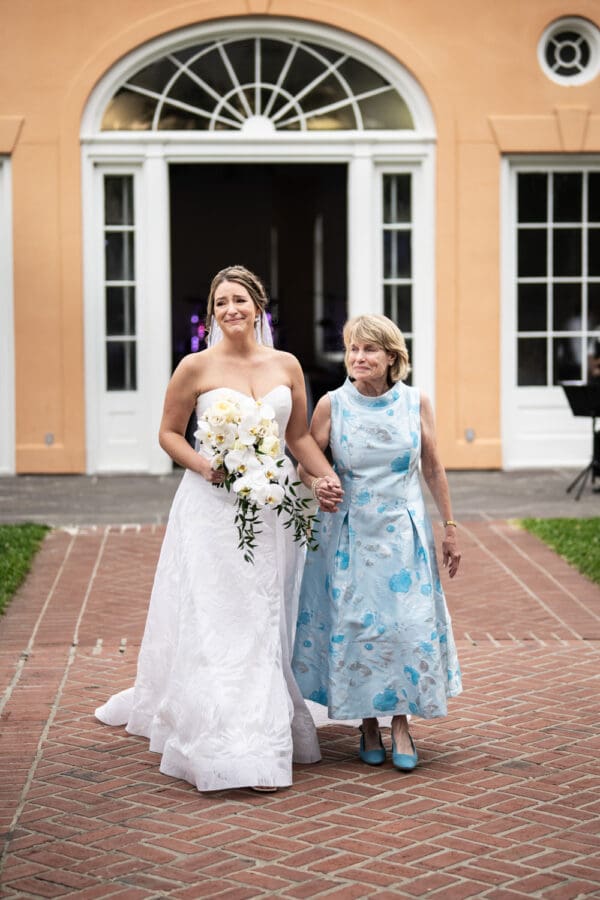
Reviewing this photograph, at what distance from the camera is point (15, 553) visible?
27.8 feet

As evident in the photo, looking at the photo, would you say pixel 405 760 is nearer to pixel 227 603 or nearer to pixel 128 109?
pixel 227 603

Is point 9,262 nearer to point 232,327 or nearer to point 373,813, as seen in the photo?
point 232,327

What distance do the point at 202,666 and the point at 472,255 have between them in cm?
797

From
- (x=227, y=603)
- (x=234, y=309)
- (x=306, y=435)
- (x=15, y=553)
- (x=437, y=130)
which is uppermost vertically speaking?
(x=437, y=130)

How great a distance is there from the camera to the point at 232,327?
4812mm

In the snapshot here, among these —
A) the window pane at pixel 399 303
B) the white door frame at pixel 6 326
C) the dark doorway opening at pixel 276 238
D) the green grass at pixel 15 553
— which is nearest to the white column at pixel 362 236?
the window pane at pixel 399 303

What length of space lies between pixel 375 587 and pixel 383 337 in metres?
0.85

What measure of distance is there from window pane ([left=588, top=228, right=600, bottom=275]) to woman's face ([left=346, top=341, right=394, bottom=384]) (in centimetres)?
792

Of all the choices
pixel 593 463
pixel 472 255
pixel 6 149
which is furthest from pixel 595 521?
pixel 6 149

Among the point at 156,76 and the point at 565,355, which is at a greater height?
the point at 156,76

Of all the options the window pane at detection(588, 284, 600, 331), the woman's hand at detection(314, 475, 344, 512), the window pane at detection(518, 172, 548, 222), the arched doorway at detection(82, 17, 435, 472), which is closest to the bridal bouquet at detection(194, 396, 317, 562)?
the woman's hand at detection(314, 475, 344, 512)

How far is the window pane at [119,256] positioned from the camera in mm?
12117

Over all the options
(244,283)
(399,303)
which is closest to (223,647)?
(244,283)

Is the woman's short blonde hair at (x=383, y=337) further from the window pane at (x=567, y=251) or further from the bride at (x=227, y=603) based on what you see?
the window pane at (x=567, y=251)
